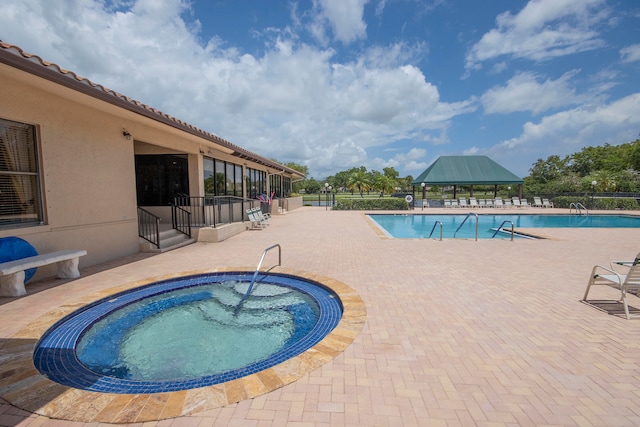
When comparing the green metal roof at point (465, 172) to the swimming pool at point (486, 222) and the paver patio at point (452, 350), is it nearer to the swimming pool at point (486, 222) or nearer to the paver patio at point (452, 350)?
the swimming pool at point (486, 222)

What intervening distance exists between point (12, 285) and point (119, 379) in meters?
3.50

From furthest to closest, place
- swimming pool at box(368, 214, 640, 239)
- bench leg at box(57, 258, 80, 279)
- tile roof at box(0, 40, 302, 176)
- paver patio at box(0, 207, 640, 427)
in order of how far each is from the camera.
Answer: swimming pool at box(368, 214, 640, 239)
bench leg at box(57, 258, 80, 279)
tile roof at box(0, 40, 302, 176)
paver patio at box(0, 207, 640, 427)

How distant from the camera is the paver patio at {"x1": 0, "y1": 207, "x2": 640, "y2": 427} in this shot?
7.22ft

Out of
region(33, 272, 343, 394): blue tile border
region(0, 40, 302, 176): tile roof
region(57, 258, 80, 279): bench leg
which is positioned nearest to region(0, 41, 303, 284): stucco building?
region(0, 40, 302, 176): tile roof

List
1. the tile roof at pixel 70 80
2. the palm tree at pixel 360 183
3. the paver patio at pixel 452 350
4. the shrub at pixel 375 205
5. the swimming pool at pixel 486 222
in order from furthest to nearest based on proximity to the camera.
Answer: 1. the palm tree at pixel 360 183
2. the shrub at pixel 375 205
3. the swimming pool at pixel 486 222
4. the tile roof at pixel 70 80
5. the paver patio at pixel 452 350

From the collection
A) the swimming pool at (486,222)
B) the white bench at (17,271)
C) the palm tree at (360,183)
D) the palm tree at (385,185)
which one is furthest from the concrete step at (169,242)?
the palm tree at (360,183)

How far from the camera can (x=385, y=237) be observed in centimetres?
1044

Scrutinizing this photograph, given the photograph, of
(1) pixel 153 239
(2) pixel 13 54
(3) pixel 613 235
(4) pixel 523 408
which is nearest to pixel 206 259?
(1) pixel 153 239

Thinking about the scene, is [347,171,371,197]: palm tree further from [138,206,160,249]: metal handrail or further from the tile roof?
the tile roof

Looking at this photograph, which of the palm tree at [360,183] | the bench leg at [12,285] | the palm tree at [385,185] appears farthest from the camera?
the palm tree at [360,183]

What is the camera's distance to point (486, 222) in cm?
1925

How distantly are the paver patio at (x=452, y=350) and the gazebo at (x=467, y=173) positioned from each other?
77.6 ft

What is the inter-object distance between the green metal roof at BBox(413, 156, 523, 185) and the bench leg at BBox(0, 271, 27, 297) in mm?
28829

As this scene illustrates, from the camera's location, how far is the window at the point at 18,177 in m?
5.11
